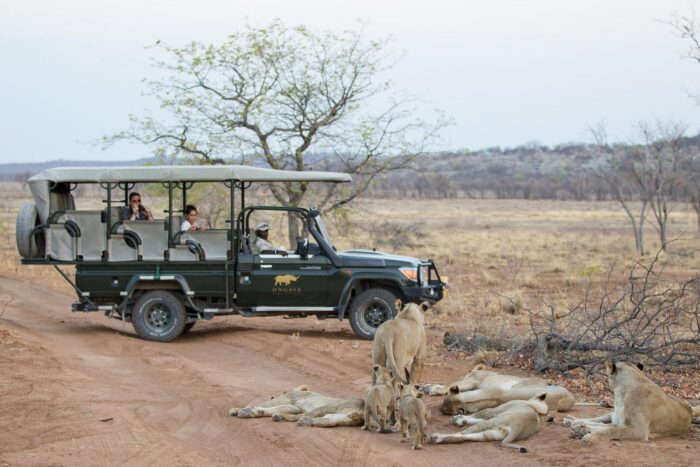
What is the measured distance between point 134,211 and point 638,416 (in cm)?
912

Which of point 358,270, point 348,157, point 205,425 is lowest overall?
point 205,425

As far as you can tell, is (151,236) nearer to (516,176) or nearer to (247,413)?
(247,413)

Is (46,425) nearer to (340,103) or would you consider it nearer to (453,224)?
(340,103)

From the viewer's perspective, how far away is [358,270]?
14461 mm

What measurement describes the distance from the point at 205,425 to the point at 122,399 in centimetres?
141

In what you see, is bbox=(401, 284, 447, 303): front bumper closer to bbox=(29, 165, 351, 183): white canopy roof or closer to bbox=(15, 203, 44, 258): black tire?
bbox=(29, 165, 351, 183): white canopy roof

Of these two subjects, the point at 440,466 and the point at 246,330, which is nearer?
the point at 440,466

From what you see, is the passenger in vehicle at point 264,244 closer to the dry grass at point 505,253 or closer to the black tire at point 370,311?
the black tire at point 370,311

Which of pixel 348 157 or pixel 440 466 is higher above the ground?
pixel 348 157

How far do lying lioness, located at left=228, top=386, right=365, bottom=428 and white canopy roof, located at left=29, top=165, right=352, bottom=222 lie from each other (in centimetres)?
536

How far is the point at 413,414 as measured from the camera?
8.20m

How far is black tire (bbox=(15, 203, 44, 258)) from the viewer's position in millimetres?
14633

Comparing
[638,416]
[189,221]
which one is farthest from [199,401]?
[189,221]

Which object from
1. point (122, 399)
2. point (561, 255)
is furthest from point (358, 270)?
point (561, 255)
